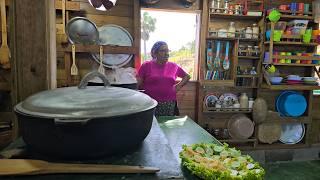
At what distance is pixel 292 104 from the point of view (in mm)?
3432

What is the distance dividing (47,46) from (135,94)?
0.48m

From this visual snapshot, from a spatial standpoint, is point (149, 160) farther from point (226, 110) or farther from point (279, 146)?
point (279, 146)

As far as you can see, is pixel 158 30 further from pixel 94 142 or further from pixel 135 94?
pixel 94 142

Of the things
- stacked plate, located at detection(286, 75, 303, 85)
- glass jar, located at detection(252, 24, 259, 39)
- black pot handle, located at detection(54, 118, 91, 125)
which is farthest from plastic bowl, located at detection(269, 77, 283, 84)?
black pot handle, located at detection(54, 118, 91, 125)

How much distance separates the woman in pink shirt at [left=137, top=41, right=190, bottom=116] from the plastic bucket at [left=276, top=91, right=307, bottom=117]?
1.77m

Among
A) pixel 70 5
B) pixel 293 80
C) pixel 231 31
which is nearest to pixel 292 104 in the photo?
pixel 293 80

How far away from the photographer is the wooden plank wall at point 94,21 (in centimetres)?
270

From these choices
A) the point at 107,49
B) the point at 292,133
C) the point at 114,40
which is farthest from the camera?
the point at 292,133

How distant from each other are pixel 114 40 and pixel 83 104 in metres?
1.99

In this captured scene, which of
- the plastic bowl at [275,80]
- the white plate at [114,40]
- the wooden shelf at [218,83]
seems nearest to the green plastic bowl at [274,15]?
the plastic bowl at [275,80]

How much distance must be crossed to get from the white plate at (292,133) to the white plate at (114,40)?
2.49 meters

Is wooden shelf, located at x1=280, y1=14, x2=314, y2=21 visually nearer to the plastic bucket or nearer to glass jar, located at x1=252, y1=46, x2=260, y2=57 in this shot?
glass jar, located at x1=252, y1=46, x2=260, y2=57

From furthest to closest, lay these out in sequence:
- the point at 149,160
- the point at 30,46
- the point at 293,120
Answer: the point at 293,120 → the point at 30,46 → the point at 149,160

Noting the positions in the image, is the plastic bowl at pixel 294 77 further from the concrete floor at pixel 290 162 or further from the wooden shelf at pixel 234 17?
the concrete floor at pixel 290 162
